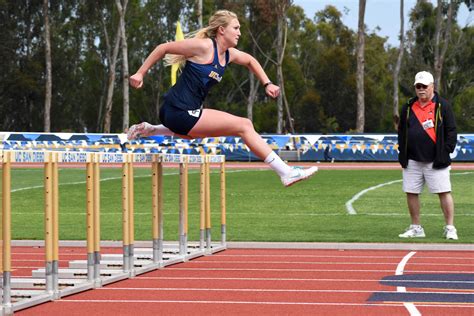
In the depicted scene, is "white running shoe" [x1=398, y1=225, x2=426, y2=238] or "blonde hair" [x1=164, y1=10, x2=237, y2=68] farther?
"white running shoe" [x1=398, y1=225, x2=426, y2=238]

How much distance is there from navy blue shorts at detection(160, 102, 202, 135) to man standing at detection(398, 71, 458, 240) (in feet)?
16.8

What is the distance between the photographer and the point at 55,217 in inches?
357

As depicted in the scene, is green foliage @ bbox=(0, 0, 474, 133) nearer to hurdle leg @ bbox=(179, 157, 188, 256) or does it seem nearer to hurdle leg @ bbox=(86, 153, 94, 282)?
hurdle leg @ bbox=(179, 157, 188, 256)

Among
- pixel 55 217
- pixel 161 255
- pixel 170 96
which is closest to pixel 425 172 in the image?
pixel 161 255

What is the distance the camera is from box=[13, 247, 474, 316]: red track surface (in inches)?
335

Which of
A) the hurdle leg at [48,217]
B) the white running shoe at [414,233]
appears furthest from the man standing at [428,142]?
the hurdle leg at [48,217]

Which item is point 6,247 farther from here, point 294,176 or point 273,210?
point 273,210

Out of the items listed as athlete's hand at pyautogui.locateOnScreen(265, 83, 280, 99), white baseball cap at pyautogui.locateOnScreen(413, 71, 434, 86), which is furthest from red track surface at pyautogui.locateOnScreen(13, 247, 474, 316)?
white baseball cap at pyautogui.locateOnScreen(413, 71, 434, 86)

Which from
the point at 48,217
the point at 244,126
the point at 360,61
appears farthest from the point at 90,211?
the point at 360,61

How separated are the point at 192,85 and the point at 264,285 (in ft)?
5.95

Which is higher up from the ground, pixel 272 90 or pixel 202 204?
pixel 272 90

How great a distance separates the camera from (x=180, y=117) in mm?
9812

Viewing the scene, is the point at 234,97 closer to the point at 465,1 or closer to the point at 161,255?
the point at 465,1

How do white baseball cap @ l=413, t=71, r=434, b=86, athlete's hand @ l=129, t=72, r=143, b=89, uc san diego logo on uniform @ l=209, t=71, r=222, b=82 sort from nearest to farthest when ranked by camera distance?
athlete's hand @ l=129, t=72, r=143, b=89 → uc san diego logo on uniform @ l=209, t=71, r=222, b=82 → white baseball cap @ l=413, t=71, r=434, b=86
